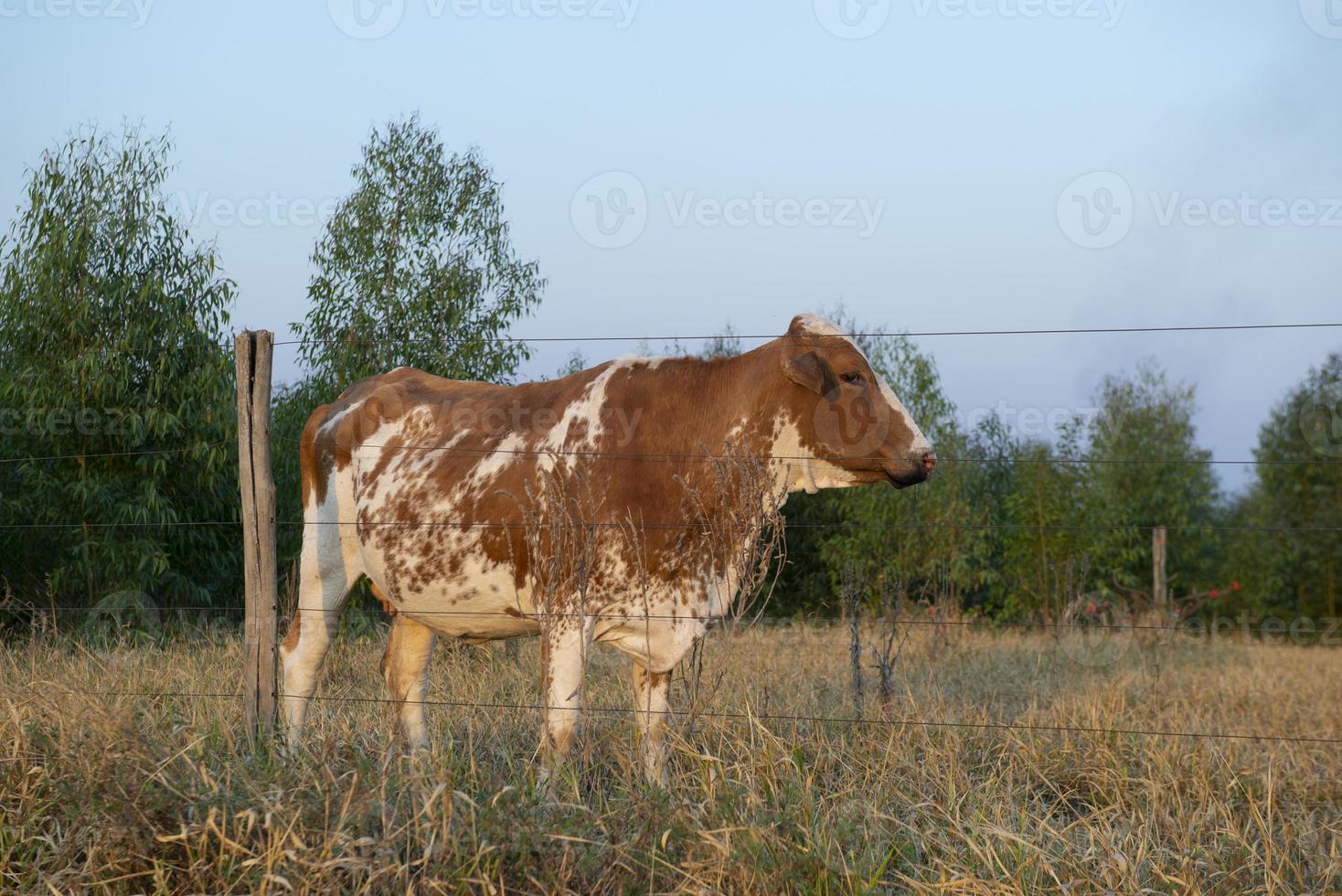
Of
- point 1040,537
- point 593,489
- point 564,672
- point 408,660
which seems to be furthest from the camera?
point 1040,537

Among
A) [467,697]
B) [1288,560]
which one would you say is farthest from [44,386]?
[1288,560]

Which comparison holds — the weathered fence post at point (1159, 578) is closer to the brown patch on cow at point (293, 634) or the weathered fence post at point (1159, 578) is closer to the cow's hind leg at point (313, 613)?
the cow's hind leg at point (313, 613)

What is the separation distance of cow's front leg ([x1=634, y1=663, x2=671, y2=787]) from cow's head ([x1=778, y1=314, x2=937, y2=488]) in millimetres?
1299

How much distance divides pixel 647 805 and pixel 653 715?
117cm

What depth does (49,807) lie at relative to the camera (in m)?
4.27

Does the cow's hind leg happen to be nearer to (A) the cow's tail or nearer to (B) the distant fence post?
(A) the cow's tail

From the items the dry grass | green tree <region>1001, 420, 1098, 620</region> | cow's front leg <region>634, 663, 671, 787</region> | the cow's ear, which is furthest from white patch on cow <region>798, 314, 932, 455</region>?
green tree <region>1001, 420, 1098, 620</region>

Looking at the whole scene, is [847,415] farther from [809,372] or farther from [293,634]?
[293,634]

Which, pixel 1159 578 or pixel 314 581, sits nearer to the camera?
pixel 314 581

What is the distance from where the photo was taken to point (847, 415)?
17.7 ft

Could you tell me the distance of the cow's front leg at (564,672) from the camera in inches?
198

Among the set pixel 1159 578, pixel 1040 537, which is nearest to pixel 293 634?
pixel 1159 578

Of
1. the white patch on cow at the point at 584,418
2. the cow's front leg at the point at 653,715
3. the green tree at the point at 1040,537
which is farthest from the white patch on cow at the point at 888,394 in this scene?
the green tree at the point at 1040,537

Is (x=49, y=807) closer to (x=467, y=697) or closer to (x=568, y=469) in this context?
(x=568, y=469)
